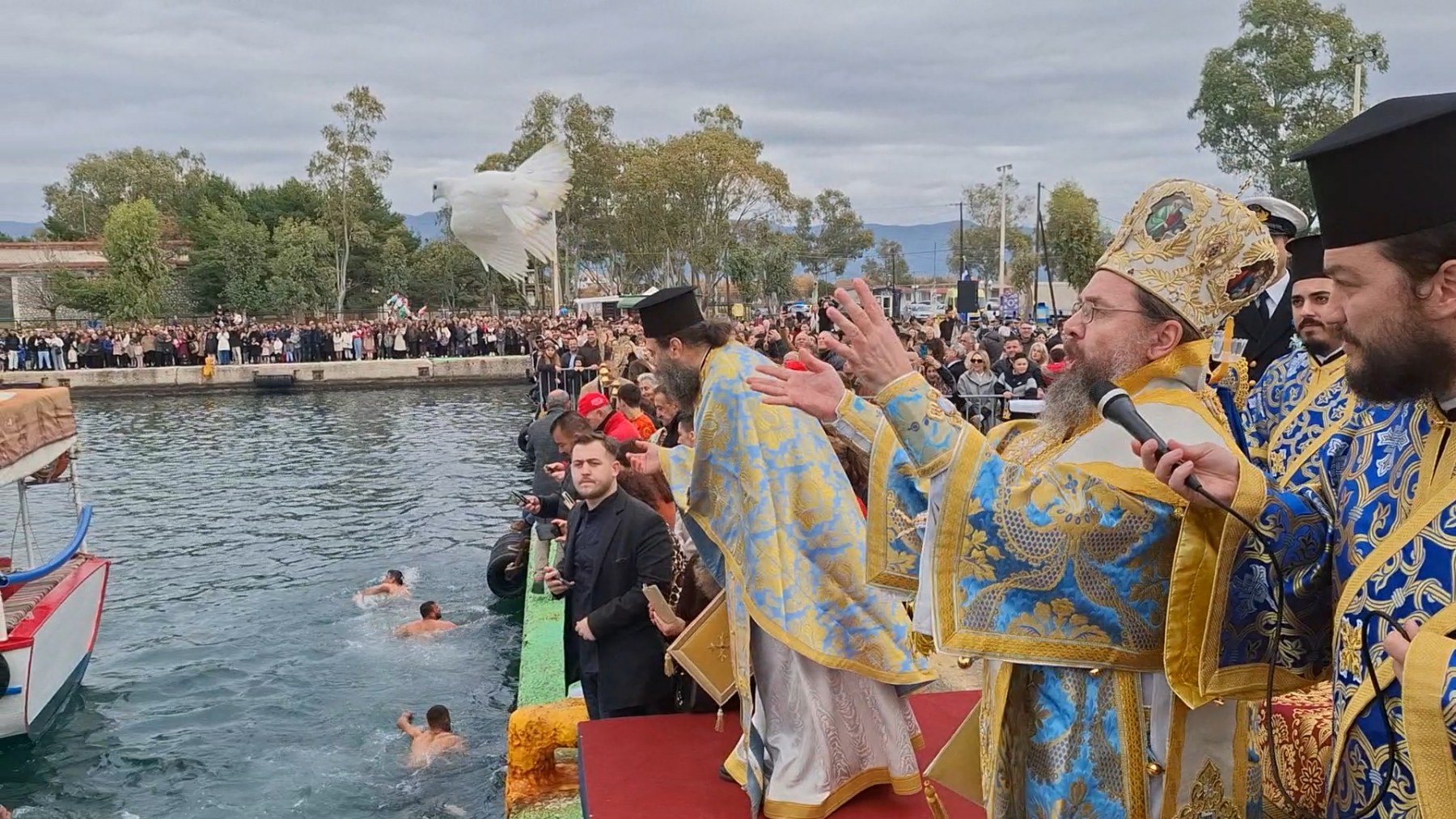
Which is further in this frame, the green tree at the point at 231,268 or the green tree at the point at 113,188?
the green tree at the point at 113,188

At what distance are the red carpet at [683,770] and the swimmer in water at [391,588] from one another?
A: 9233mm

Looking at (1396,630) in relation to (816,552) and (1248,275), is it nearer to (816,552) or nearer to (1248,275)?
(1248,275)

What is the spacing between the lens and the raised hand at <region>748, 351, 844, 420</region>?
263 centimetres

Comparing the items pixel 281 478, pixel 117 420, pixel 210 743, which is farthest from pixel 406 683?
pixel 117 420

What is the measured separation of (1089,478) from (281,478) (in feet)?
69.0

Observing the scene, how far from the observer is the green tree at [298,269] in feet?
175

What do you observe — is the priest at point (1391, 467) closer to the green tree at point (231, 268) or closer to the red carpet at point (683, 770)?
the red carpet at point (683, 770)

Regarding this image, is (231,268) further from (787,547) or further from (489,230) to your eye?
(787,547)

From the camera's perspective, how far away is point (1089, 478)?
227 cm

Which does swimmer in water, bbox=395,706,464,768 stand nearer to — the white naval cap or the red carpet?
the red carpet

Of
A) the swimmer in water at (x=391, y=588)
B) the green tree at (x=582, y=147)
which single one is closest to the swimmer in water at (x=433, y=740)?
the swimmer in water at (x=391, y=588)

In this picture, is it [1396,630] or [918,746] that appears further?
[918,746]

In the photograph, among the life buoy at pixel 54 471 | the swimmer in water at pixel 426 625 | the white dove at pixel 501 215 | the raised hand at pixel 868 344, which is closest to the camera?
the raised hand at pixel 868 344

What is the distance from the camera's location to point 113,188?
71.7m
